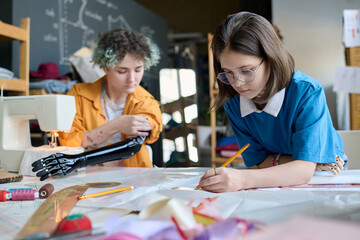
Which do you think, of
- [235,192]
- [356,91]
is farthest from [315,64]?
[235,192]

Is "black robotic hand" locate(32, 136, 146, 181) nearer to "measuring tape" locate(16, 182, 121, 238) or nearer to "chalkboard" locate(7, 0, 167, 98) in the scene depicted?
"measuring tape" locate(16, 182, 121, 238)

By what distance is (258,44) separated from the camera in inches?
40.6

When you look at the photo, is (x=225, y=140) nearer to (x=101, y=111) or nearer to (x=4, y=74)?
(x=101, y=111)

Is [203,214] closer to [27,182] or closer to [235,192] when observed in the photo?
[235,192]

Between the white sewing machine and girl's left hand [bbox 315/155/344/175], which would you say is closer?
girl's left hand [bbox 315/155/344/175]

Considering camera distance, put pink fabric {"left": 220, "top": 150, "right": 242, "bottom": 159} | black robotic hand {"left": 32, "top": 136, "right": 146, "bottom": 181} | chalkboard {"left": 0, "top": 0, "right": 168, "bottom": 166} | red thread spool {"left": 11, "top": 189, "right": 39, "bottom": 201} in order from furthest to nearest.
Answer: pink fabric {"left": 220, "top": 150, "right": 242, "bottom": 159} → chalkboard {"left": 0, "top": 0, "right": 168, "bottom": 166} → black robotic hand {"left": 32, "top": 136, "right": 146, "bottom": 181} → red thread spool {"left": 11, "top": 189, "right": 39, "bottom": 201}

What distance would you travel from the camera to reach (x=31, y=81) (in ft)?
7.41

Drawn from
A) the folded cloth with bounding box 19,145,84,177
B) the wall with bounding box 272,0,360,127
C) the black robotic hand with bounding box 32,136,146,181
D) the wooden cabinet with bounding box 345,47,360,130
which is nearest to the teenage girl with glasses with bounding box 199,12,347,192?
the black robotic hand with bounding box 32,136,146,181

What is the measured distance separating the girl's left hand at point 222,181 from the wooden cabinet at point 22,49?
138 cm

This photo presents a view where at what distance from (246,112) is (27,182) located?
78 centimetres

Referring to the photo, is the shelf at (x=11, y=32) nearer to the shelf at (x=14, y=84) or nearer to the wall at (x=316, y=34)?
the shelf at (x=14, y=84)

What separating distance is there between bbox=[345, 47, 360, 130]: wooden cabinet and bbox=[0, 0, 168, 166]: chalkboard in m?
1.48

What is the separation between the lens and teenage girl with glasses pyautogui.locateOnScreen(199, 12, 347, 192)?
948 mm

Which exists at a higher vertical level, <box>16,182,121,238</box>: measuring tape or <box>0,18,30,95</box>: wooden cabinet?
<box>0,18,30,95</box>: wooden cabinet
